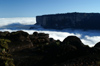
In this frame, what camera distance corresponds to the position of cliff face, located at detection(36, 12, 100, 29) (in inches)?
6673

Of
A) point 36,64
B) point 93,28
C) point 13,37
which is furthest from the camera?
point 93,28

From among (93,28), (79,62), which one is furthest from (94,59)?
(93,28)

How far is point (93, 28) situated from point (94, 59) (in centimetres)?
16129

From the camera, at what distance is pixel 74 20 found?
17512 cm

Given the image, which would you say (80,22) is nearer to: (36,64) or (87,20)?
(87,20)

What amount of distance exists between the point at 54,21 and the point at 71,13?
27119 millimetres

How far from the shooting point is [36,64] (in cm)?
1803

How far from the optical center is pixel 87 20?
173250 millimetres

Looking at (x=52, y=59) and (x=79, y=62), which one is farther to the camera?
(x=52, y=59)

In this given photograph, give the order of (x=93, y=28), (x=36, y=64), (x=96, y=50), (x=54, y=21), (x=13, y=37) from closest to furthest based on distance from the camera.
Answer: (x=96, y=50) < (x=36, y=64) < (x=13, y=37) < (x=93, y=28) < (x=54, y=21)

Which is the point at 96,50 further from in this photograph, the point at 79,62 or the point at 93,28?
the point at 93,28

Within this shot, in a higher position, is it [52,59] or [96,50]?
[96,50]

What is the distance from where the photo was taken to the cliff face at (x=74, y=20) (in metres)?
170

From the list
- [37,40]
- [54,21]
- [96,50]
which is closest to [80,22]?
[54,21]
